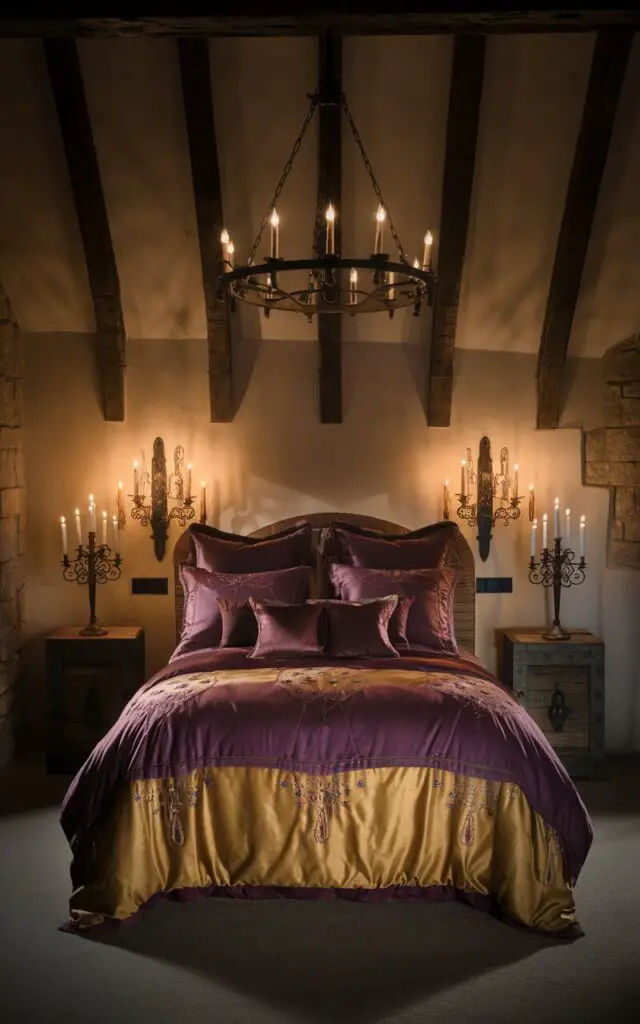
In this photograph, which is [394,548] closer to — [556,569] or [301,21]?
[556,569]

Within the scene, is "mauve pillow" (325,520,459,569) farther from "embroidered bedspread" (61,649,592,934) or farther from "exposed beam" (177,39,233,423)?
"embroidered bedspread" (61,649,592,934)

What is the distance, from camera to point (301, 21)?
3137 millimetres

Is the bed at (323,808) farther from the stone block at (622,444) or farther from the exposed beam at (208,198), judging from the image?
the stone block at (622,444)

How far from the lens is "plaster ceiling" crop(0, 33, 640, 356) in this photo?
4.01m

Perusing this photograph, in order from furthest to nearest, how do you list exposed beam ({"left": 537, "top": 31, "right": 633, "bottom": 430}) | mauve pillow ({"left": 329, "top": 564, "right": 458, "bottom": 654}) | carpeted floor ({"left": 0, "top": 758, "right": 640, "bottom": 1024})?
mauve pillow ({"left": 329, "top": 564, "right": 458, "bottom": 654}) < exposed beam ({"left": 537, "top": 31, "right": 633, "bottom": 430}) < carpeted floor ({"left": 0, "top": 758, "right": 640, "bottom": 1024})

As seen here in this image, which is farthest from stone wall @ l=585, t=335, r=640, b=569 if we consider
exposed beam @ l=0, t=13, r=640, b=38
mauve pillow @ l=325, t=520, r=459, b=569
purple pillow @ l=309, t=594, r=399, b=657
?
exposed beam @ l=0, t=13, r=640, b=38

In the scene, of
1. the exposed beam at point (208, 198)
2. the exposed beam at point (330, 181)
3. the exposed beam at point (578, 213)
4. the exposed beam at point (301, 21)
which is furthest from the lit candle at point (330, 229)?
the exposed beam at point (578, 213)

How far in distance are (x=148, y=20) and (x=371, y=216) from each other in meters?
1.73

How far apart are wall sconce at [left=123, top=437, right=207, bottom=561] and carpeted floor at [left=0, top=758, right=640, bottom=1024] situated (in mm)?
2027

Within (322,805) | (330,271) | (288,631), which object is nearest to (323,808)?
(322,805)

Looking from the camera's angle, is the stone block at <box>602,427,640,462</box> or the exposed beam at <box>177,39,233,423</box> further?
the stone block at <box>602,427,640,462</box>

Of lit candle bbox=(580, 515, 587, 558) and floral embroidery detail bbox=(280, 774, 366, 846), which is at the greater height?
lit candle bbox=(580, 515, 587, 558)

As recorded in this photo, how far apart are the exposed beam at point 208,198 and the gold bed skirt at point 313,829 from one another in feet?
5.72

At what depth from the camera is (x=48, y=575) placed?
532 centimetres
